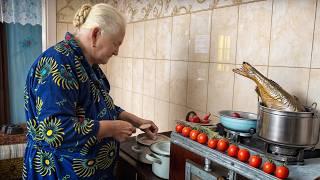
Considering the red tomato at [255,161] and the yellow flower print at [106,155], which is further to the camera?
the yellow flower print at [106,155]

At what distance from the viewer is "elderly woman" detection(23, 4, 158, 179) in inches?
36.5

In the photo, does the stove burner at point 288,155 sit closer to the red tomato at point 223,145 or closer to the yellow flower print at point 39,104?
the red tomato at point 223,145

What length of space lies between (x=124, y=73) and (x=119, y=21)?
124 cm

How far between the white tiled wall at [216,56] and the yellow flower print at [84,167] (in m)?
0.65

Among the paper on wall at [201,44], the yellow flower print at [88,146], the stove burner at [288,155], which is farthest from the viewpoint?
the paper on wall at [201,44]

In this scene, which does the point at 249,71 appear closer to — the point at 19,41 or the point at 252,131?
the point at 252,131

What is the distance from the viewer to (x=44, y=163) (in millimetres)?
1045

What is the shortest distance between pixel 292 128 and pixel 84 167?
714 mm

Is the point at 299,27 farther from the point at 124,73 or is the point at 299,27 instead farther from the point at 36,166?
the point at 124,73

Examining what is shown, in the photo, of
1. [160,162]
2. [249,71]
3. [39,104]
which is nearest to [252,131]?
[249,71]

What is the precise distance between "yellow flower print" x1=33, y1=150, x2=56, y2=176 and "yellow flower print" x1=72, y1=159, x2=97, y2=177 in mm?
84

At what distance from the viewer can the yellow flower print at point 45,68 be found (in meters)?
0.94

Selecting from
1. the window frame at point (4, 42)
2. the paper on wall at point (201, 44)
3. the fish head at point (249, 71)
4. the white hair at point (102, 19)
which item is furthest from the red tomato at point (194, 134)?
the window frame at point (4, 42)

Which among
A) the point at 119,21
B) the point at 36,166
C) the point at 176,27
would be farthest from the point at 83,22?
the point at 176,27
